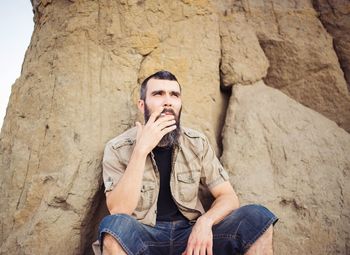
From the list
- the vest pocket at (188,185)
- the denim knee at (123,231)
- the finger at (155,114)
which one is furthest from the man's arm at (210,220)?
the finger at (155,114)

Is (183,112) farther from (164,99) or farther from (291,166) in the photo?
(291,166)

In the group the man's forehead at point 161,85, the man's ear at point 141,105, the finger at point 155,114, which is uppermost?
the man's forehead at point 161,85

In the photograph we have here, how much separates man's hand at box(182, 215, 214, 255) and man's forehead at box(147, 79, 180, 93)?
1173 millimetres

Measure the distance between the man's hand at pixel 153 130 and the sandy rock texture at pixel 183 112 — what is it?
58 cm

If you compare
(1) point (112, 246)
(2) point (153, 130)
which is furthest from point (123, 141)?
(1) point (112, 246)

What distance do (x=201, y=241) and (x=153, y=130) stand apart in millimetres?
899

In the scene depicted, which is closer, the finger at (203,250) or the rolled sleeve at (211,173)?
the finger at (203,250)

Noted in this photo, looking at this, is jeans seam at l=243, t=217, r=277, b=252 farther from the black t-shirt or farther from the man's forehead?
the man's forehead

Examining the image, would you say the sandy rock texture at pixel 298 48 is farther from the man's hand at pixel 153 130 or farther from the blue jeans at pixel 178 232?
the blue jeans at pixel 178 232

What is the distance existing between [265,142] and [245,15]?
1.68 metres

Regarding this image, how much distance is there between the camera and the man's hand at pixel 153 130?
106 inches

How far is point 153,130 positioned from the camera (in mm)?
2756

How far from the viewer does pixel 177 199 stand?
2.87 m

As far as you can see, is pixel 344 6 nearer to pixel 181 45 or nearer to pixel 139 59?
pixel 181 45
